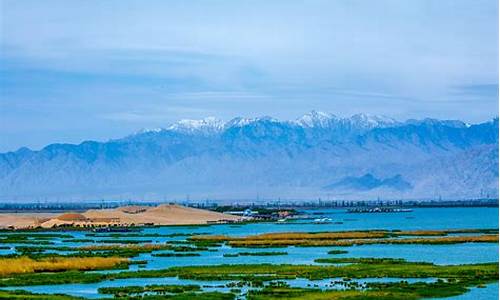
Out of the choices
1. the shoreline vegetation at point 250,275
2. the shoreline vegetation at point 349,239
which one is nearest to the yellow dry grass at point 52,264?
the shoreline vegetation at point 250,275

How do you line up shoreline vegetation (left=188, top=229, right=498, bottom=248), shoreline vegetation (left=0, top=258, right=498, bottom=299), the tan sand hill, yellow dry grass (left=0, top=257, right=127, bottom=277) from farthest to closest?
1. the tan sand hill
2. shoreline vegetation (left=188, top=229, right=498, bottom=248)
3. yellow dry grass (left=0, top=257, right=127, bottom=277)
4. shoreline vegetation (left=0, top=258, right=498, bottom=299)

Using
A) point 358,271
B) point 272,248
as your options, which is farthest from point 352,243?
point 358,271

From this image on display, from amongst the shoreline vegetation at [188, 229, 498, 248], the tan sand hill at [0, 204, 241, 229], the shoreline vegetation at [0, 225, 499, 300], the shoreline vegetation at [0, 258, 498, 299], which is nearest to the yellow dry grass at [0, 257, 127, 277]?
the shoreline vegetation at [0, 225, 499, 300]

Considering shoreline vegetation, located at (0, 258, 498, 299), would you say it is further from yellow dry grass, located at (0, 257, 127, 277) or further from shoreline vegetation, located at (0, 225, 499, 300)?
yellow dry grass, located at (0, 257, 127, 277)

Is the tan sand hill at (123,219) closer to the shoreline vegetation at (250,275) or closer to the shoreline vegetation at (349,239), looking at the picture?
the shoreline vegetation at (349,239)

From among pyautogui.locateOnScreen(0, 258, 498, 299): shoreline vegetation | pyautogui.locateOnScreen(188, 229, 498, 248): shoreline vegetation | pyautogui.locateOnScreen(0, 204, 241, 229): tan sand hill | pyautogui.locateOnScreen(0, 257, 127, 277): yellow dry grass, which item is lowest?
pyautogui.locateOnScreen(0, 258, 498, 299): shoreline vegetation

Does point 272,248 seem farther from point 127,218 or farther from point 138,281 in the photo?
point 127,218
